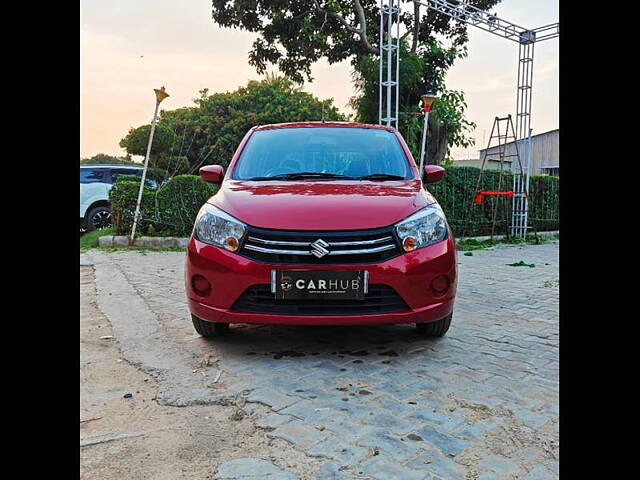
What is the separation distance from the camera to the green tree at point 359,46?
13.3 m

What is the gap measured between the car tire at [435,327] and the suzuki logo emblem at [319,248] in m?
1.06

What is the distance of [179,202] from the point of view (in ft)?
32.0

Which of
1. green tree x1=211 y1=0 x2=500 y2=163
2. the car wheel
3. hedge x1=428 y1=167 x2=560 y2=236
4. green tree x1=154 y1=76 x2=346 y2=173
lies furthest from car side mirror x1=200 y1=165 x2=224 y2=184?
green tree x1=154 y1=76 x2=346 y2=173

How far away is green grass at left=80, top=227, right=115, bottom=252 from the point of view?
30.9ft

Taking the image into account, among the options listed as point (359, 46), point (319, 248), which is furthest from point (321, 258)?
point (359, 46)

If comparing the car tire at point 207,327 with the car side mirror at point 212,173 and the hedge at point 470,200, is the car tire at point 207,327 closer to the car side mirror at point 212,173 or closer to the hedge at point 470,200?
the car side mirror at point 212,173

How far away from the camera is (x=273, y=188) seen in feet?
10.8

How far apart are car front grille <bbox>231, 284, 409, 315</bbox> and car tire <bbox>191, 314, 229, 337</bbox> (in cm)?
56

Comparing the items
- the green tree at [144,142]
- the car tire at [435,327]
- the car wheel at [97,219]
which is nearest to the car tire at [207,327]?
the car tire at [435,327]

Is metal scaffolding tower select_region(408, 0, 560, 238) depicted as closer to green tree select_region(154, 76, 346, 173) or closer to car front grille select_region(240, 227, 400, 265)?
car front grille select_region(240, 227, 400, 265)

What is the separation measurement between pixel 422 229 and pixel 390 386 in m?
0.94
